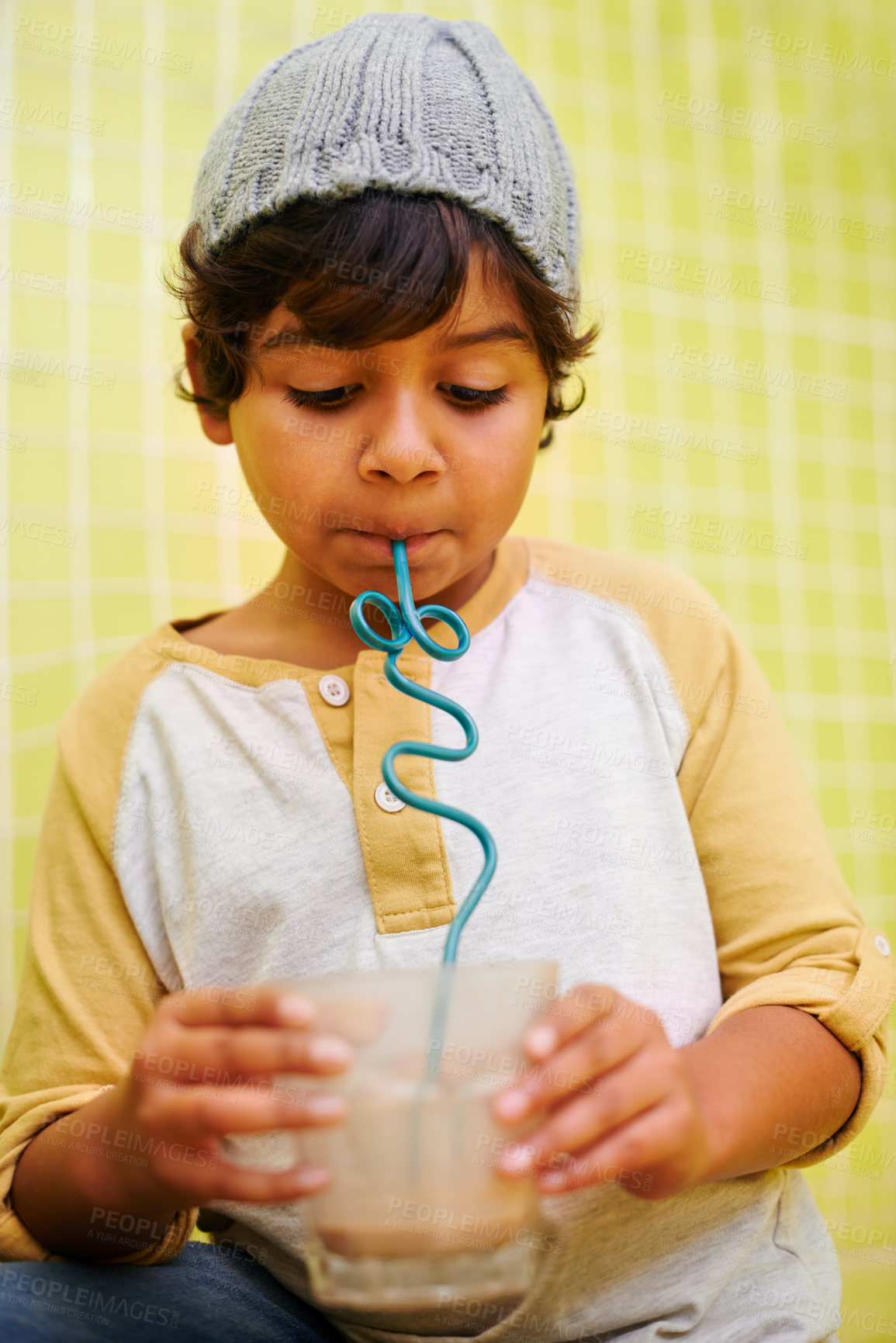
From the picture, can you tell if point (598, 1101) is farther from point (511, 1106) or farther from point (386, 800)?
point (386, 800)

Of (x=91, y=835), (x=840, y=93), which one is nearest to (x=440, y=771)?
(x=91, y=835)

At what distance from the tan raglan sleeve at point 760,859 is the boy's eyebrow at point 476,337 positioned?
23 centimetres

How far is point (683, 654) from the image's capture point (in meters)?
0.85

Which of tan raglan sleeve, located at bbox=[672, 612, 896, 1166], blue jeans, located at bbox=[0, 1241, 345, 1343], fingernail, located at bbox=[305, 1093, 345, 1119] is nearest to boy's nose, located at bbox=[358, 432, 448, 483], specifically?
tan raglan sleeve, located at bbox=[672, 612, 896, 1166]

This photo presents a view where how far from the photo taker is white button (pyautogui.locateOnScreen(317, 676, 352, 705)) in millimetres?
791

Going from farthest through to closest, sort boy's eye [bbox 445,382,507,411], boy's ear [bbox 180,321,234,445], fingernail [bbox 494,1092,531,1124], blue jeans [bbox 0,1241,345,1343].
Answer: boy's ear [bbox 180,321,234,445]
boy's eye [bbox 445,382,507,411]
blue jeans [bbox 0,1241,345,1343]
fingernail [bbox 494,1092,531,1124]

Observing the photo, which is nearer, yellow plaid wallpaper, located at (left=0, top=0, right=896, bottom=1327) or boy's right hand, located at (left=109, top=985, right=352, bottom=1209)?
boy's right hand, located at (left=109, top=985, right=352, bottom=1209)

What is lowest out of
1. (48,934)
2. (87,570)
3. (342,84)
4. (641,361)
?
(48,934)

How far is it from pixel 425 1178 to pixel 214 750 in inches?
16.8

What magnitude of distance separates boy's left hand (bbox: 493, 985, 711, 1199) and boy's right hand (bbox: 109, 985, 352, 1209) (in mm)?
73

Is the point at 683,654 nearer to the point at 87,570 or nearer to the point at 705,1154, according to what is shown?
the point at 705,1154

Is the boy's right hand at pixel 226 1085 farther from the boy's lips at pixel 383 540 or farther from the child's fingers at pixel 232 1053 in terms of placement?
the boy's lips at pixel 383 540

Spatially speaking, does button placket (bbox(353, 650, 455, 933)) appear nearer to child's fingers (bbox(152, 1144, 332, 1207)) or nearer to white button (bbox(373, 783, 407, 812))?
white button (bbox(373, 783, 407, 812))

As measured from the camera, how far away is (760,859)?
792mm
